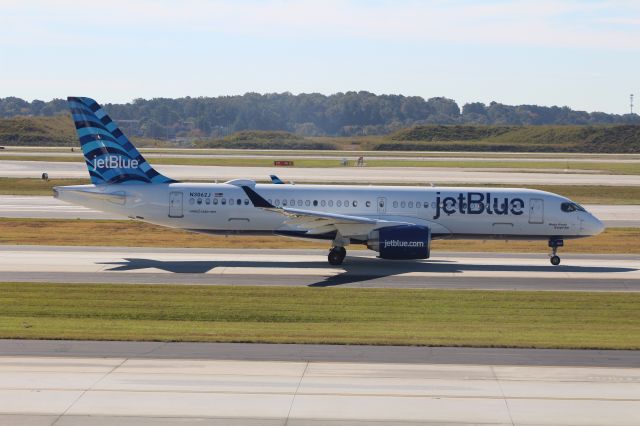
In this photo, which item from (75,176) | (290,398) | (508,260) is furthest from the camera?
(75,176)

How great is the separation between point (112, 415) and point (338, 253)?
22.2 m

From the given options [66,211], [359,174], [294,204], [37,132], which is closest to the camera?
[294,204]

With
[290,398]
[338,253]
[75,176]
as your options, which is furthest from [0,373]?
[75,176]

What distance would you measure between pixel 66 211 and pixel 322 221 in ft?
86.5

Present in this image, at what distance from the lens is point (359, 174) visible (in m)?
90.2

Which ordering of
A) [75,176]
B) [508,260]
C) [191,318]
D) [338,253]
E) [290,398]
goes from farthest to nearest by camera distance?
[75,176]
[508,260]
[338,253]
[191,318]
[290,398]

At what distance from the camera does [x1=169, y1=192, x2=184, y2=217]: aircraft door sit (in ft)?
133

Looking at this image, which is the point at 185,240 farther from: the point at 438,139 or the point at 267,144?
the point at 438,139

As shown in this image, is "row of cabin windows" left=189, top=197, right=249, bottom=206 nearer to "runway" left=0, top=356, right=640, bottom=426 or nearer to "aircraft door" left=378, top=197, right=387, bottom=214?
"aircraft door" left=378, top=197, right=387, bottom=214

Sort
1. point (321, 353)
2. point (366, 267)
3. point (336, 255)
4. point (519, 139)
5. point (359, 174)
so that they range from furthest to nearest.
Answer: point (519, 139) → point (359, 174) → point (336, 255) → point (366, 267) → point (321, 353)

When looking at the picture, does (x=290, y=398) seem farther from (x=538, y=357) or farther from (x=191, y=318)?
(x=191, y=318)

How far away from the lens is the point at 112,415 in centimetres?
1733

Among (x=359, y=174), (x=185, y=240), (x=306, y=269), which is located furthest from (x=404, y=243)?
(x=359, y=174)

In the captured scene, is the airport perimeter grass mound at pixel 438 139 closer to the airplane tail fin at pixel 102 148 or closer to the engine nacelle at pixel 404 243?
the airplane tail fin at pixel 102 148
